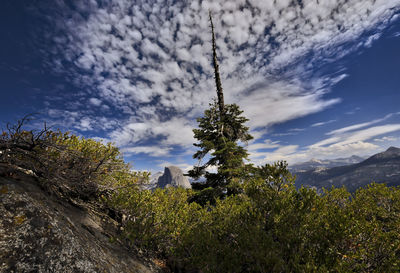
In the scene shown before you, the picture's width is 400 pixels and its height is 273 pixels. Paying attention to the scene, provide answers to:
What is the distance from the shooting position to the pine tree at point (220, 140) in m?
14.8

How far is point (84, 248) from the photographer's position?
3.30m

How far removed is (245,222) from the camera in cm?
490

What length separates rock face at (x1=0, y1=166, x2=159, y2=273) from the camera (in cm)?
250

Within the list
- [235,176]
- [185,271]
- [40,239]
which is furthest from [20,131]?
[235,176]

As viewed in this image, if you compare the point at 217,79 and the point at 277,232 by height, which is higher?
the point at 217,79

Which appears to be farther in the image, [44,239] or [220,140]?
[220,140]

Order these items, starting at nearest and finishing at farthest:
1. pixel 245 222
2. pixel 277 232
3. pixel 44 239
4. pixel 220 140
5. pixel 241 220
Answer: pixel 44 239 < pixel 277 232 < pixel 245 222 < pixel 241 220 < pixel 220 140

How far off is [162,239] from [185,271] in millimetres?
1208

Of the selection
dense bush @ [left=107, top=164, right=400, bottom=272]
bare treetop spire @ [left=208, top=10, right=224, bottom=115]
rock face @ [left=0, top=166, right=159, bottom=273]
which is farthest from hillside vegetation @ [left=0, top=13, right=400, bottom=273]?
bare treetop spire @ [left=208, top=10, right=224, bottom=115]

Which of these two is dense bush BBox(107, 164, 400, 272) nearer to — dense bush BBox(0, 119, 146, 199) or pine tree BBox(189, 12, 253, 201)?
dense bush BBox(0, 119, 146, 199)

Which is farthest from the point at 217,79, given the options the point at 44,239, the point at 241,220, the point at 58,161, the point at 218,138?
the point at 44,239

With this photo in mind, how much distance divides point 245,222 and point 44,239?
441 centimetres

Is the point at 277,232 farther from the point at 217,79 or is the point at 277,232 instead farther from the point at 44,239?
the point at 217,79

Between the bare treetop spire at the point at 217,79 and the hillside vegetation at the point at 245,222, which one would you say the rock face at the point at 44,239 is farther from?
the bare treetop spire at the point at 217,79
